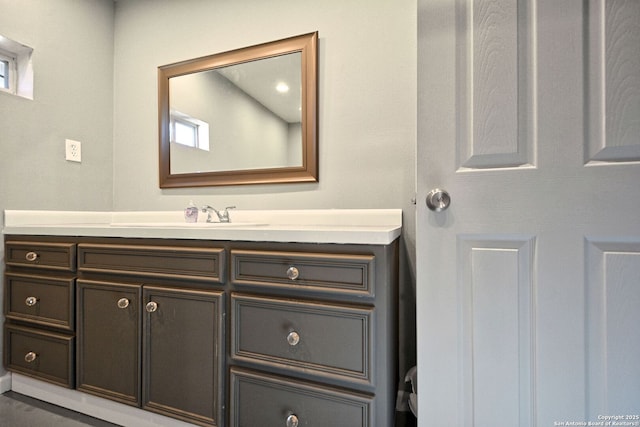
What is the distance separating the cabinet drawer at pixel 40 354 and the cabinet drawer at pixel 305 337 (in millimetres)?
845

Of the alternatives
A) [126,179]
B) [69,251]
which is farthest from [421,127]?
[126,179]

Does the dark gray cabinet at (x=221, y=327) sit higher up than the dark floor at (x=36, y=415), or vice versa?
the dark gray cabinet at (x=221, y=327)

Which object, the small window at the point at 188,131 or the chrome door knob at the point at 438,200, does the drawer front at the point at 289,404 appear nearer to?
the chrome door knob at the point at 438,200

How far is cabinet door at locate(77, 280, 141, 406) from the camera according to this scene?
4.17 ft

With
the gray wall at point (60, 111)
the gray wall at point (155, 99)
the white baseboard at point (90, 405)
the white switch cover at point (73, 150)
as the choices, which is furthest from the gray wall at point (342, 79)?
the white baseboard at point (90, 405)

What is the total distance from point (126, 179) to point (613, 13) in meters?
2.34

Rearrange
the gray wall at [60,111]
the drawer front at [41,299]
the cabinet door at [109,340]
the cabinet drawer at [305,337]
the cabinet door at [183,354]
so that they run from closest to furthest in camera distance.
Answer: the cabinet drawer at [305,337] → the cabinet door at [183,354] → the cabinet door at [109,340] → the drawer front at [41,299] → the gray wall at [60,111]

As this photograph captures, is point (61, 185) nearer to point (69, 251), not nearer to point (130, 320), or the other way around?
point (69, 251)

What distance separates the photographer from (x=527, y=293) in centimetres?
92

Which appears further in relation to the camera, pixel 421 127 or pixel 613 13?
pixel 421 127

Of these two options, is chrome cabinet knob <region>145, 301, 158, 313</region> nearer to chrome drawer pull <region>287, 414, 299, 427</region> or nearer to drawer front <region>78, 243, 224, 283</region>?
drawer front <region>78, 243, 224, 283</region>

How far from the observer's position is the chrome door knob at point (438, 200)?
0.97 metres

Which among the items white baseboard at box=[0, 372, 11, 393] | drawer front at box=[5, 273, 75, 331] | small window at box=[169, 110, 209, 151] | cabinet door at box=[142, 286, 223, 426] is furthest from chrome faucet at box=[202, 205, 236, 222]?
white baseboard at box=[0, 372, 11, 393]

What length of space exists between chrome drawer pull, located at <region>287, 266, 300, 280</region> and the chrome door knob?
447 mm
